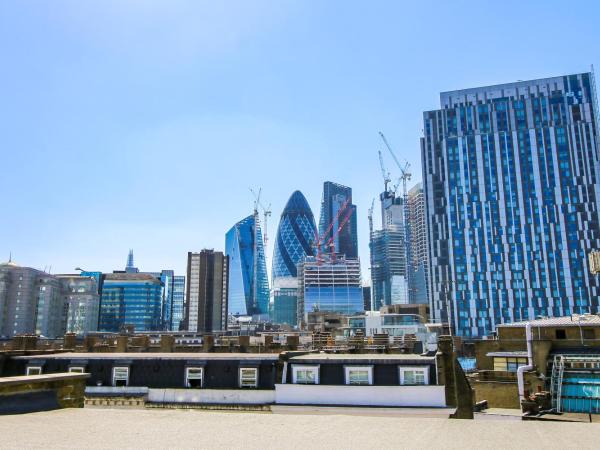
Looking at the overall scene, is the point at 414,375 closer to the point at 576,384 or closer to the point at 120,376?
the point at 576,384

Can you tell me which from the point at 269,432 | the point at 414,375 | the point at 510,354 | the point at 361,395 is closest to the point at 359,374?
the point at 361,395

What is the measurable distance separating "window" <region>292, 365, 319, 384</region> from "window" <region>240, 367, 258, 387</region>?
251 cm

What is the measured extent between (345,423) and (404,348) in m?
40.0

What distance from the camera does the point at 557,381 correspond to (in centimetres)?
4328

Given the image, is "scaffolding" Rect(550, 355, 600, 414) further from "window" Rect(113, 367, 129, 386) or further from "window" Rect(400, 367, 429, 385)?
"window" Rect(113, 367, 129, 386)

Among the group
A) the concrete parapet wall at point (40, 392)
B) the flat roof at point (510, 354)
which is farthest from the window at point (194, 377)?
the flat roof at point (510, 354)

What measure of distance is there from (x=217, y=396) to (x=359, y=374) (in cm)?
909

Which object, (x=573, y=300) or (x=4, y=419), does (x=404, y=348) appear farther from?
(x=573, y=300)

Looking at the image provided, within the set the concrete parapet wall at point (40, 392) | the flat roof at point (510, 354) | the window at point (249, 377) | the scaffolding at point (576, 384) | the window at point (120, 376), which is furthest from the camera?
the flat roof at point (510, 354)

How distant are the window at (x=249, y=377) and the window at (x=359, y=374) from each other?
19.4 feet

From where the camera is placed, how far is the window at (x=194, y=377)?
33.8m

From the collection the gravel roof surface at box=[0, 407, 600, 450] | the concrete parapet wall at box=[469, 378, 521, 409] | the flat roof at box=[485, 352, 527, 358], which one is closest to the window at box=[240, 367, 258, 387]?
the gravel roof surface at box=[0, 407, 600, 450]

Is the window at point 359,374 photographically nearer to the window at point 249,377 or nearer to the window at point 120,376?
the window at point 249,377

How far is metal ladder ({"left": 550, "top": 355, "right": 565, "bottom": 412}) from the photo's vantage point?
40.5 meters
